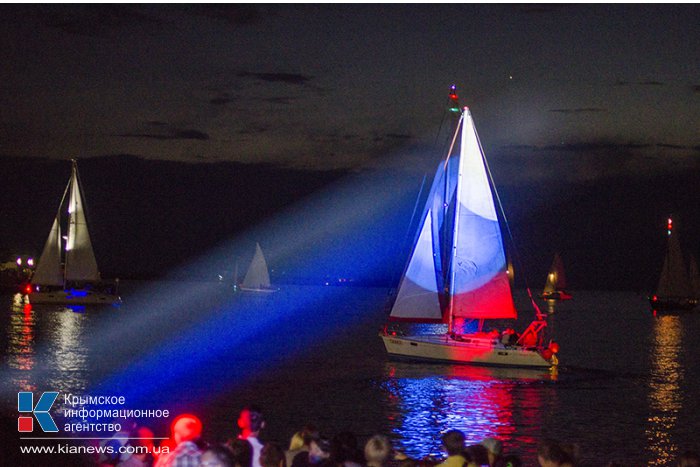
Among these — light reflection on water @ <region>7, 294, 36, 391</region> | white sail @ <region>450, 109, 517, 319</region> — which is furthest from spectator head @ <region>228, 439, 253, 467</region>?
white sail @ <region>450, 109, 517, 319</region>

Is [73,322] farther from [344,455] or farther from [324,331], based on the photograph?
[344,455]

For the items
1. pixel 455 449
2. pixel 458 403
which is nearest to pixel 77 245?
pixel 458 403

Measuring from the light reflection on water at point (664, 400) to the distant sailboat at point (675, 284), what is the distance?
61012 mm

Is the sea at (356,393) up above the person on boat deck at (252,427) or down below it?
below

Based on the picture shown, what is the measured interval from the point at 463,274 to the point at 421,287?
2404 mm

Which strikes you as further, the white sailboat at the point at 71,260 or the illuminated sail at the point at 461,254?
the white sailboat at the point at 71,260

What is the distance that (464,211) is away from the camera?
4953 cm

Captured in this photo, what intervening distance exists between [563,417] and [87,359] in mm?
31848

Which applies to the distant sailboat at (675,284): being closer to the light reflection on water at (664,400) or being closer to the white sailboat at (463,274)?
the light reflection on water at (664,400)

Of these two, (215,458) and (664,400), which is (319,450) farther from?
(664,400)

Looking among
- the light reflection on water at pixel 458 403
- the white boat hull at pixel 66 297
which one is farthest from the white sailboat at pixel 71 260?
the light reflection on water at pixel 458 403

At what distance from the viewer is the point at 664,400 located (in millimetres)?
46906

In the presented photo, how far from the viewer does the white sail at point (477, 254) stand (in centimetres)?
4944

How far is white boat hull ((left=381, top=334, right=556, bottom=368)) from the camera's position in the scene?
4912 centimetres
